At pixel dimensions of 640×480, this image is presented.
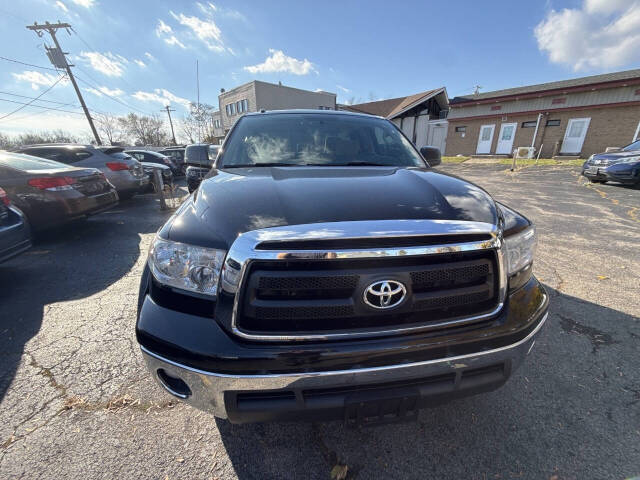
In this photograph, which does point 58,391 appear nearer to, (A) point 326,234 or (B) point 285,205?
(B) point 285,205

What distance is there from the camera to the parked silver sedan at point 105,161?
6688 mm

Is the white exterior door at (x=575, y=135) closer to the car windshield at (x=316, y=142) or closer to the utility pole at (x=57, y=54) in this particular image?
the car windshield at (x=316, y=142)

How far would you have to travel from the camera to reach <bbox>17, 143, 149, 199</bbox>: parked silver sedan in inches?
263

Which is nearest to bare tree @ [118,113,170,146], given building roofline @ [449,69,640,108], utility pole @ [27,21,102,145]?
utility pole @ [27,21,102,145]

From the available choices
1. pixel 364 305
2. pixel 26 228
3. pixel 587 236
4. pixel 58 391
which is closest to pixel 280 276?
pixel 364 305

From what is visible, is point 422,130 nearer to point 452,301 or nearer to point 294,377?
point 452,301

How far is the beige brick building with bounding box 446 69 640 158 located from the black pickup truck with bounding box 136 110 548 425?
2418 centimetres

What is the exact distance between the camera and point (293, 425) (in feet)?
5.35

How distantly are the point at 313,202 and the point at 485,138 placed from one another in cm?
2543

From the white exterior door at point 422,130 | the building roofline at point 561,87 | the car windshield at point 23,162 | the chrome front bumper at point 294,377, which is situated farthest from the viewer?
the white exterior door at point 422,130

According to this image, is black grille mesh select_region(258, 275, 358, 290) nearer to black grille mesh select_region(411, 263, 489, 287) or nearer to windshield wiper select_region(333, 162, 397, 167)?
black grille mesh select_region(411, 263, 489, 287)

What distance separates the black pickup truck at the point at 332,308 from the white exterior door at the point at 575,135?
2419 cm

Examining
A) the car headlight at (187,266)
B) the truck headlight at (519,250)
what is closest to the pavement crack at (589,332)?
the truck headlight at (519,250)

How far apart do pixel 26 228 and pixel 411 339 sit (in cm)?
457
